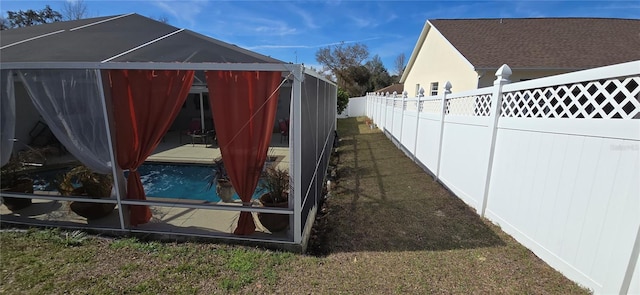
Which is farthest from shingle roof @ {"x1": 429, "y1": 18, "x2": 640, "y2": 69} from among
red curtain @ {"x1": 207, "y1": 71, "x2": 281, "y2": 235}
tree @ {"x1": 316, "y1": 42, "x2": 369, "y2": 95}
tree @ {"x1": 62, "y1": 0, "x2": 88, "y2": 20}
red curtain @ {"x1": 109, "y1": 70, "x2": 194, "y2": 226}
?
tree @ {"x1": 316, "y1": 42, "x2": 369, "y2": 95}

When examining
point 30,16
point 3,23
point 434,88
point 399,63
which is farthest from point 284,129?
point 399,63

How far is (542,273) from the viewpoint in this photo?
275 cm

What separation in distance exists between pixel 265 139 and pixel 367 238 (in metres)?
1.85

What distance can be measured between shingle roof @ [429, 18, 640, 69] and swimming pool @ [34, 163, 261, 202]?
9.99 m

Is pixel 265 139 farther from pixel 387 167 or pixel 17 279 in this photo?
pixel 387 167

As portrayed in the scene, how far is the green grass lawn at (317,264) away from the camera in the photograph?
2592 mm

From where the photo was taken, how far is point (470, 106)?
15.3ft

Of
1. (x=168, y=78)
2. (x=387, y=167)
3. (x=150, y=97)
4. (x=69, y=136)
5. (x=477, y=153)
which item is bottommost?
(x=387, y=167)

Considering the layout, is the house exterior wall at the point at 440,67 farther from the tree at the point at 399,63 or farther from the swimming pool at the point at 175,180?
the tree at the point at 399,63

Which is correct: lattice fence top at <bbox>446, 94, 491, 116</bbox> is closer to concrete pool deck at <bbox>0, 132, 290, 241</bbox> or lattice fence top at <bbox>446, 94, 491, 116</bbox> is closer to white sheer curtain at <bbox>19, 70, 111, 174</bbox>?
concrete pool deck at <bbox>0, 132, 290, 241</bbox>

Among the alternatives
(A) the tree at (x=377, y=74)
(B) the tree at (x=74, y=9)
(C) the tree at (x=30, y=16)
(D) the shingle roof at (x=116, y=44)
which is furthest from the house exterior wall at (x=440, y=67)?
(C) the tree at (x=30, y=16)

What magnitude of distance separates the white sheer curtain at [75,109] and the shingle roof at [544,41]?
11104 millimetres

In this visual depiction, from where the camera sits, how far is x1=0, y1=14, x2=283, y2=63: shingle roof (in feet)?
10.2

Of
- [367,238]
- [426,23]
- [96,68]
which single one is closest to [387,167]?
[367,238]
